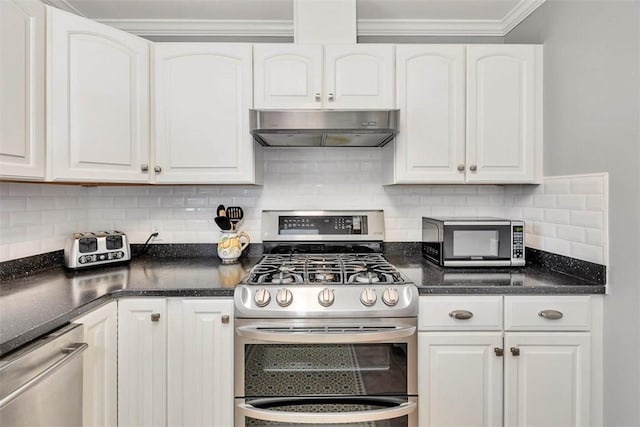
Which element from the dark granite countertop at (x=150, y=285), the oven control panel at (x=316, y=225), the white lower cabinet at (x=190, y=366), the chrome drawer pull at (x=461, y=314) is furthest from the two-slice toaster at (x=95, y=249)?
the chrome drawer pull at (x=461, y=314)

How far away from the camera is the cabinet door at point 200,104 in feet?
6.59

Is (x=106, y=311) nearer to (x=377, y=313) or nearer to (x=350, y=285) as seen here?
(x=350, y=285)

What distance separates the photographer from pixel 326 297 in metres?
1.61

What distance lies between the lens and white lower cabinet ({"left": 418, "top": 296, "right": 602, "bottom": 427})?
1.63 metres

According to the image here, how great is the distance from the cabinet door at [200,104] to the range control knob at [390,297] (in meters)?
1.05

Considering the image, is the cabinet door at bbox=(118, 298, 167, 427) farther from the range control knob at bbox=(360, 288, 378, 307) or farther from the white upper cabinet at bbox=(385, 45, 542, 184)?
the white upper cabinet at bbox=(385, 45, 542, 184)

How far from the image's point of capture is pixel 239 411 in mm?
1635

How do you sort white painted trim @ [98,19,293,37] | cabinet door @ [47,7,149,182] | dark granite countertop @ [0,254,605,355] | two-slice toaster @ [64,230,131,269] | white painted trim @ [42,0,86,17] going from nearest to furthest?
dark granite countertop @ [0,254,605,355] < cabinet door @ [47,7,149,182] < two-slice toaster @ [64,230,131,269] < white painted trim @ [42,0,86,17] < white painted trim @ [98,19,293,37]

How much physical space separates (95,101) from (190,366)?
51.9 inches

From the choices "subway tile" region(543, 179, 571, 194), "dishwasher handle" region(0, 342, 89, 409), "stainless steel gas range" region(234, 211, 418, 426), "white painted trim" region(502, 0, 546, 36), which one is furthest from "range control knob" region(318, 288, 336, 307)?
"white painted trim" region(502, 0, 546, 36)

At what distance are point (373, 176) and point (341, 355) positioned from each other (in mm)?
1182

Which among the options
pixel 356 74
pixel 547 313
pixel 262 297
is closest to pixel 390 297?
pixel 262 297

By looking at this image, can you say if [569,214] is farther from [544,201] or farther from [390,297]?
[390,297]

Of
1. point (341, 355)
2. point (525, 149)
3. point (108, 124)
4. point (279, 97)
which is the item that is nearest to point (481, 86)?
point (525, 149)
